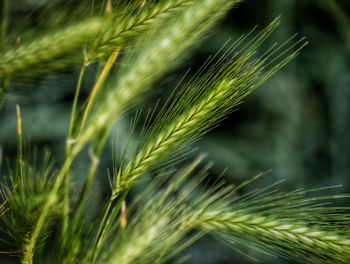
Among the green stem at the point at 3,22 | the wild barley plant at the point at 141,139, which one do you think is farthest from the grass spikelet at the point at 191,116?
the green stem at the point at 3,22

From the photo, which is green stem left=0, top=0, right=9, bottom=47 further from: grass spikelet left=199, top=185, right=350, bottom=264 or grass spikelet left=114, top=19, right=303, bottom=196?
grass spikelet left=199, top=185, right=350, bottom=264

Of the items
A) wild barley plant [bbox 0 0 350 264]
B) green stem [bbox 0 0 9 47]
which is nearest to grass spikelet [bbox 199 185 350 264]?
wild barley plant [bbox 0 0 350 264]

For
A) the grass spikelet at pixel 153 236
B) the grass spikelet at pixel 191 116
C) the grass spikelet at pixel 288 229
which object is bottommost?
the grass spikelet at pixel 153 236

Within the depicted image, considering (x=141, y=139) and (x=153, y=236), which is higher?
(x=141, y=139)

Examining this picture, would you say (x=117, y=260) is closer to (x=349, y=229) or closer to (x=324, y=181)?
(x=349, y=229)

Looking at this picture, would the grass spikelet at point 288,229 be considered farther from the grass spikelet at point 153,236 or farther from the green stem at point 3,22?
the green stem at point 3,22

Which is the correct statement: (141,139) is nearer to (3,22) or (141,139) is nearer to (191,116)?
(191,116)

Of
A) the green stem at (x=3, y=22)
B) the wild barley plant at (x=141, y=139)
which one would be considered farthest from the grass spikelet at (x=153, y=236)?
the green stem at (x=3, y=22)

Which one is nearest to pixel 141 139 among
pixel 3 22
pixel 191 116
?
pixel 191 116

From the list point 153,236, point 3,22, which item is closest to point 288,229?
point 153,236

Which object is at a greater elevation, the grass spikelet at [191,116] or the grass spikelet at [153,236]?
the grass spikelet at [191,116]

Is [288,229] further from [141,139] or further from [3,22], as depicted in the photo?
[3,22]

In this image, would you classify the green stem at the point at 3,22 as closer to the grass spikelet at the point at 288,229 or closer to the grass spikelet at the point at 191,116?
the grass spikelet at the point at 191,116
